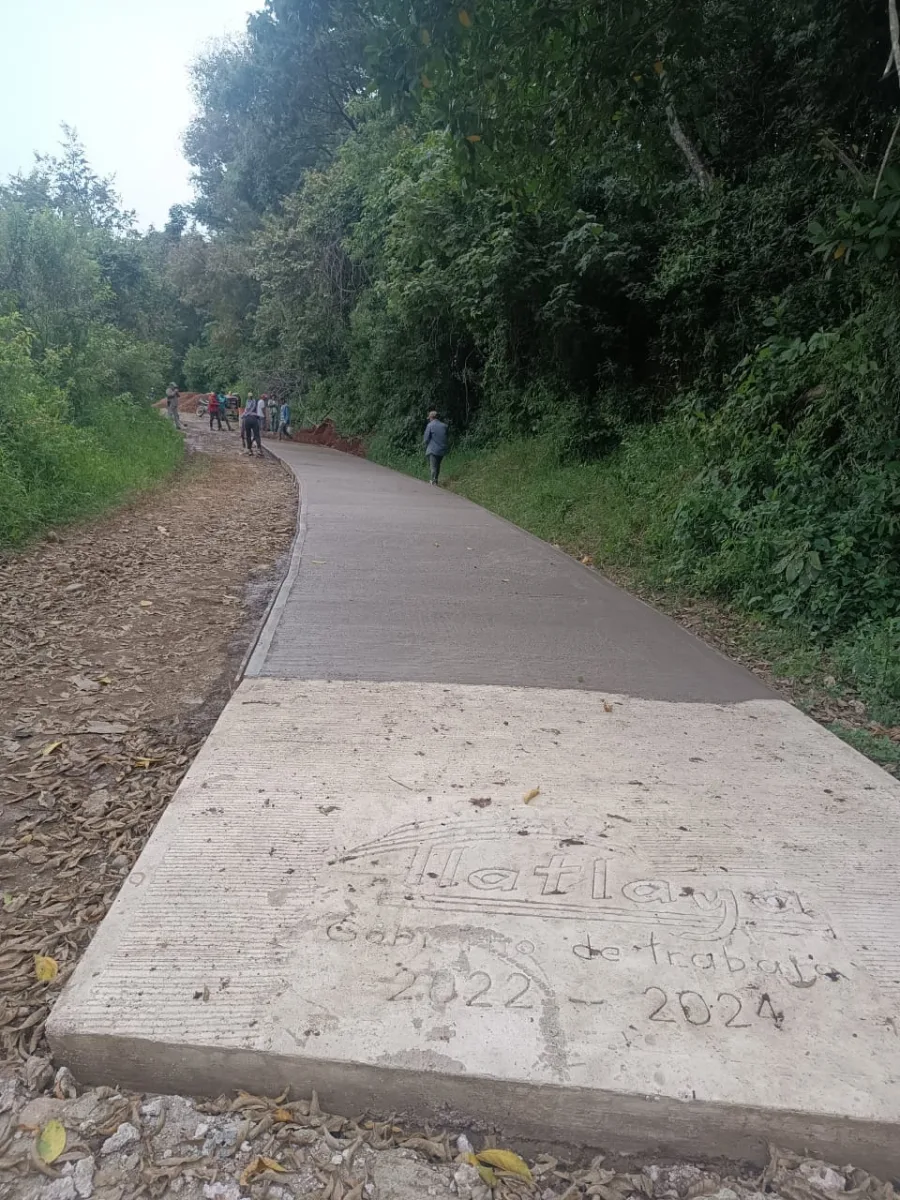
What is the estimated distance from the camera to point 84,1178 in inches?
74.1

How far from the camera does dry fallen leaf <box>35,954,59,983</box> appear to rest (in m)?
2.47

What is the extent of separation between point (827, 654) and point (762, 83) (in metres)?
9.15

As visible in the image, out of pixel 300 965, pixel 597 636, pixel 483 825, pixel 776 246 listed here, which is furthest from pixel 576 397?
pixel 300 965

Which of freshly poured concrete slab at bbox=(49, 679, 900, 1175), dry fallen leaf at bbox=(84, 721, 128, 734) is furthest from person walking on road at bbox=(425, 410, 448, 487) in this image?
freshly poured concrete slab at bbox=(49, 679, 900, 1175)

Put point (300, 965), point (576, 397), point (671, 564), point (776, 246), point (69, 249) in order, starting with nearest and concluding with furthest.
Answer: point (300, 965) → point (671, 564) → point (776, 246) → point (576, 397) → point (69, 249)

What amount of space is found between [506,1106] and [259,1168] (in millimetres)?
611

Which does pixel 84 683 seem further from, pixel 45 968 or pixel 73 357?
pixel 73 357

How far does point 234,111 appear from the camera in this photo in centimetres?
3219

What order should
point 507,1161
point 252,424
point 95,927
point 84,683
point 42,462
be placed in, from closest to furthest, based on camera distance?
point 507,1161 → point 95,927 → point 84,683 → point 42,462 → point 252,424

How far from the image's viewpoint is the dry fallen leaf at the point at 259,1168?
1899 mm

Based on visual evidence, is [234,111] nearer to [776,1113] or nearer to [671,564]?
[671,564]

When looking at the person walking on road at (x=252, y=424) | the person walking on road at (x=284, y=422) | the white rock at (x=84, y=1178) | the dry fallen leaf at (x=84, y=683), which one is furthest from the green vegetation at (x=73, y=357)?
the white rock at (x=84, y=1178)

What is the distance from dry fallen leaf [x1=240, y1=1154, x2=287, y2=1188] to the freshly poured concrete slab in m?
0.17

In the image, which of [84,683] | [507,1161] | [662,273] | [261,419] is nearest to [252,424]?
→ [261,419]
